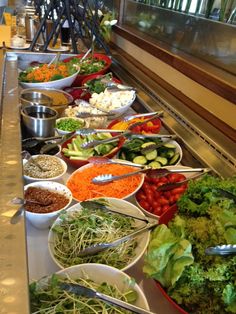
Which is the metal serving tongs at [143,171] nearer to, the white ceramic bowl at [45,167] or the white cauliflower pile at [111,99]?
the white ceramic bowl at [45,167]

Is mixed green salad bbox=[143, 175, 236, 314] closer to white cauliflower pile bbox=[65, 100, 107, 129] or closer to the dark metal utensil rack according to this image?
white cauliflower pile bbox=[65, 100, 107, 129]

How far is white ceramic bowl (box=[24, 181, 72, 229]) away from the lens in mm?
984

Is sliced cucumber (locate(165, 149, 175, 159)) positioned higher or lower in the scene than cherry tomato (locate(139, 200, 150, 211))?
higher

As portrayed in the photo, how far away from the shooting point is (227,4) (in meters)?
1.63

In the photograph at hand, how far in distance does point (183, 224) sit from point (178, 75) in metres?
1.32

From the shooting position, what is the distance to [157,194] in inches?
45.5

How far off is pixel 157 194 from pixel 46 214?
433 mm

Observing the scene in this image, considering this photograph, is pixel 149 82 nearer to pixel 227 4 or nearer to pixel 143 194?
pixel 227 4

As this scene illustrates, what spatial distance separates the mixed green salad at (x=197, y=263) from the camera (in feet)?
2.32

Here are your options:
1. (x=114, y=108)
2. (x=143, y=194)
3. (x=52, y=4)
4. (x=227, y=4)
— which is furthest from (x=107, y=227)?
(x=52, y=4)

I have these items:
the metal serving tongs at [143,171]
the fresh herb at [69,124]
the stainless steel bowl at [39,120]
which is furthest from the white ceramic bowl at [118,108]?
the metal serving tongs at [143,171]

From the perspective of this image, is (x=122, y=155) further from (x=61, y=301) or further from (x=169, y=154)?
(x=61, y=301)

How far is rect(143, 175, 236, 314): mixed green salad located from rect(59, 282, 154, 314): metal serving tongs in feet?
0.33

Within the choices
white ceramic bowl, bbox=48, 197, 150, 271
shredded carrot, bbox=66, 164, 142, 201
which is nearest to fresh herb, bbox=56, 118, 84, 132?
shredded carrot, bbox=66, 164, 142, 201
